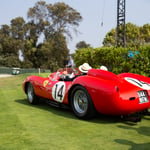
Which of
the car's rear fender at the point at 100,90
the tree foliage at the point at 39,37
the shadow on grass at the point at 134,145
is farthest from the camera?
the tree foliage at the point at 39,37

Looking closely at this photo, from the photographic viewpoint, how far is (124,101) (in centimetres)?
427

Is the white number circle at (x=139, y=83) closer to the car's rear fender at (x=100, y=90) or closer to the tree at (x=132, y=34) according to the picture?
the car's rear fender at (x=100, y=90)

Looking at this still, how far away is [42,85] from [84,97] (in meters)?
1.67

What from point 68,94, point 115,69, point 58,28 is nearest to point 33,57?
point 58,28

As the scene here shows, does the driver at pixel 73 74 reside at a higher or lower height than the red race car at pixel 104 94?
higher

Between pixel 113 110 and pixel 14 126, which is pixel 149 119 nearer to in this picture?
pixel 113 110

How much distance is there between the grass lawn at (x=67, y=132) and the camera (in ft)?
10.6

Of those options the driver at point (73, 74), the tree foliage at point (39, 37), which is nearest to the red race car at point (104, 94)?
the driver at point (73, 74)

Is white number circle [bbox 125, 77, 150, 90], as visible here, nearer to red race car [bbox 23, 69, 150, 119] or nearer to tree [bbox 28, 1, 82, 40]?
red race car [bbox 23, 69, 150, 119]

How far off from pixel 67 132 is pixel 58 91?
171cm

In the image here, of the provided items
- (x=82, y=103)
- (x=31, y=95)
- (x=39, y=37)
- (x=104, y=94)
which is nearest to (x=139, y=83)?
(x=104, y=94)

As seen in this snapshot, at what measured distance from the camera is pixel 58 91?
17.9 feet

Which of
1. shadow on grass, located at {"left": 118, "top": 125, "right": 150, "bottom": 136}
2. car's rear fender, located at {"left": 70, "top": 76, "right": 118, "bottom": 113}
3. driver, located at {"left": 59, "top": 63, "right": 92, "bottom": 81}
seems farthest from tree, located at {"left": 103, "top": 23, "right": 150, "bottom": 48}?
shadow on grass, located at {"left": 118, "top": 125, "right": 150, "bottom": 136}

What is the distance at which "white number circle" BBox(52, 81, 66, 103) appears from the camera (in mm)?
5370
